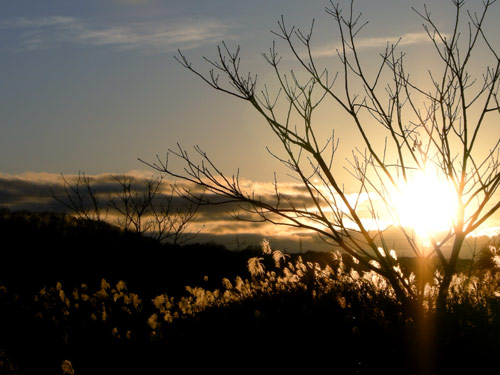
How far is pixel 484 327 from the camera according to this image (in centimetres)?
637

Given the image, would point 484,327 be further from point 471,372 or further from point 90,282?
point 90,282

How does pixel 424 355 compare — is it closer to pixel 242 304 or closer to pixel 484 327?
pixel 484 327

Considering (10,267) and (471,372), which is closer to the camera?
(471,372)

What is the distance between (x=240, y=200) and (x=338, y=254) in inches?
108

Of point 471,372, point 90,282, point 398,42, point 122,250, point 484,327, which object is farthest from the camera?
point 122,250

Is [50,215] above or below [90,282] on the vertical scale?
above

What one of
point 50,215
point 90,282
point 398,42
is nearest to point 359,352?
point 398,42

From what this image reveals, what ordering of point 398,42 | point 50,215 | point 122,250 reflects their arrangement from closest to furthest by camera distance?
point 398,42, point 122,250, point 50,215

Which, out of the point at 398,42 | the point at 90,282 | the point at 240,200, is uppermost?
the point at 398,42

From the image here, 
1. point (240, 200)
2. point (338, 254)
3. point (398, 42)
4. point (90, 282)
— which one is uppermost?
point (398, 42)

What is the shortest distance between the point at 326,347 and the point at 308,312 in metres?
1.08

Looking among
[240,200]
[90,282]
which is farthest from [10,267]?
[240,200]

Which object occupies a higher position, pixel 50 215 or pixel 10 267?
pixel 50 215

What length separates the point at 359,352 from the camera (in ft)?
21.0
